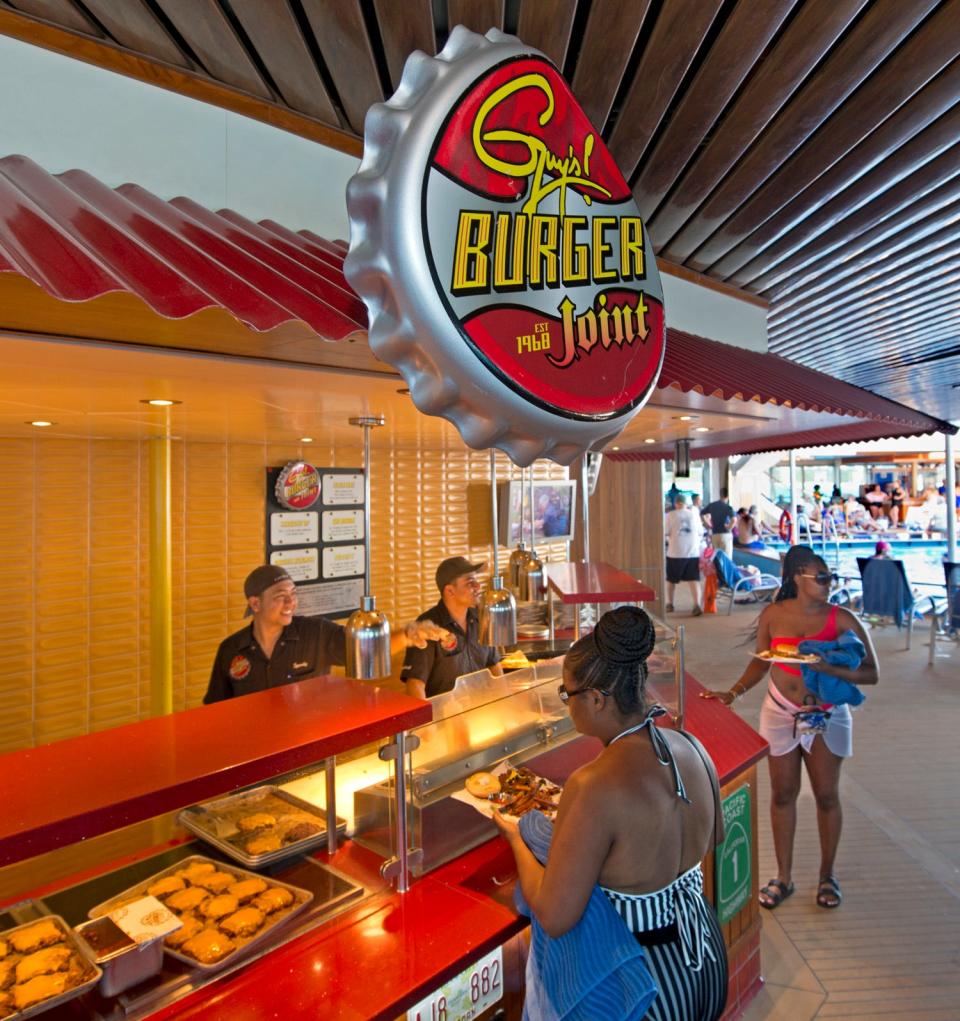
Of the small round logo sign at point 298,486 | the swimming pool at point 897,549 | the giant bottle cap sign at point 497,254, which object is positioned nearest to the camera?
the giant bottle cap sign at point 497,254

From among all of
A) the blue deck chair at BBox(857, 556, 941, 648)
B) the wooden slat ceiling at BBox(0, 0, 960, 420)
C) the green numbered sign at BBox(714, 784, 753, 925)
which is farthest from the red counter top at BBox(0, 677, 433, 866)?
the blue deck chair at BBox(857, 556, 941, 648)

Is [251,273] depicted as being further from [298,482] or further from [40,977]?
[298,482]

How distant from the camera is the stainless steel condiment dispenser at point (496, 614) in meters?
3.01

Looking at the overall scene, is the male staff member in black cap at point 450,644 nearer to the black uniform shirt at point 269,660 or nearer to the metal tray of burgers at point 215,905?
the black uniform shirt at point 269,660

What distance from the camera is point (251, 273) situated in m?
1.75

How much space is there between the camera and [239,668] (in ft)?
12.5

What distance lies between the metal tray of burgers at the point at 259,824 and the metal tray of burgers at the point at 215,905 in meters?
0.09

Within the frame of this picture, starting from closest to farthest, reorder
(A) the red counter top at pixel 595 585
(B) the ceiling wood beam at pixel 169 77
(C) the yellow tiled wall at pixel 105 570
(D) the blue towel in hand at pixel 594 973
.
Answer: (D) the blue towel in hand at pixel 594 973 < (B) the ceiling wood beam at pixel 169 77 < (A) the red counter top at pixel 595 585 < (C) the yellow tiled wall at pixel 105 570

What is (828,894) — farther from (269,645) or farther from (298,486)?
(298,486)

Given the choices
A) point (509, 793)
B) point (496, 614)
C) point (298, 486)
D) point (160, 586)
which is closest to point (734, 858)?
point (509, 793)

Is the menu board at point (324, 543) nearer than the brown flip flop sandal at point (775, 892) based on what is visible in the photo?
No

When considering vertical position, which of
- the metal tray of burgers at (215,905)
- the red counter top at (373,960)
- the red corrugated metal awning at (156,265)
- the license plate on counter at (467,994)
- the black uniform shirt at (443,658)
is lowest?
the license plate on counter at (467,994)

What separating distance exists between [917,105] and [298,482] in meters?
4.20

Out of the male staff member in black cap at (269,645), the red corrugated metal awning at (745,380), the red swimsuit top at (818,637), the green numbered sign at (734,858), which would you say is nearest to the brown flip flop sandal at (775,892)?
the green numbered sign at (734,858)
